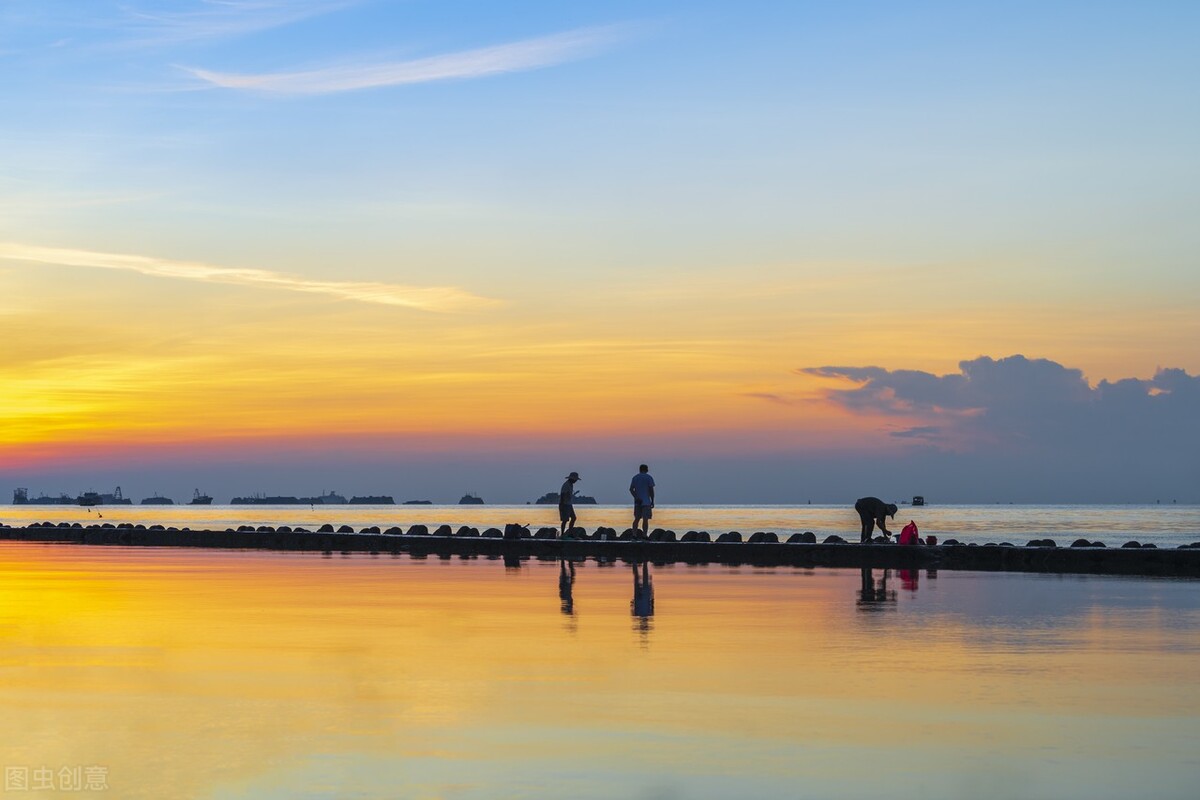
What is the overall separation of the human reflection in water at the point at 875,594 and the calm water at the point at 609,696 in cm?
15

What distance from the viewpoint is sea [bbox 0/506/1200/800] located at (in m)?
7.42

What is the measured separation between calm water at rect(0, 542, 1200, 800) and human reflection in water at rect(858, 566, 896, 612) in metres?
0.15

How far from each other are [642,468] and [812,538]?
36.2 ft

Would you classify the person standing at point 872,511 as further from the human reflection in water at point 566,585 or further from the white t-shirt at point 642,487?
the human reflection in water at point 566,585

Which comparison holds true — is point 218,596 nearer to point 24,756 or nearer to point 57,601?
point 57,601

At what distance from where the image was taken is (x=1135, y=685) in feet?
34.9

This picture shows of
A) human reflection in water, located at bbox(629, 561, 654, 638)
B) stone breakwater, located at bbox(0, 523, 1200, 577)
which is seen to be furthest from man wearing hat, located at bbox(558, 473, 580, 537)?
human reflection in water, located at bbox(629, 561, 654, 638)

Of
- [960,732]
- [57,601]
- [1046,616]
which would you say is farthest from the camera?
[57,601]

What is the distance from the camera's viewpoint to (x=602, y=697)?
33.1ft

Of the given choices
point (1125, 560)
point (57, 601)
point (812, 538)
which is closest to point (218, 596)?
point (57, 601)

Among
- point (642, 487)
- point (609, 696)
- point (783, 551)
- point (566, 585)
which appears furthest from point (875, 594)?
point (642, 487)

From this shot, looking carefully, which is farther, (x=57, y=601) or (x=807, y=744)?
(x=57, y=601)

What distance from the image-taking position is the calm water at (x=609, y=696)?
748 centimetres

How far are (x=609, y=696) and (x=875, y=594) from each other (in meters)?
11.1
